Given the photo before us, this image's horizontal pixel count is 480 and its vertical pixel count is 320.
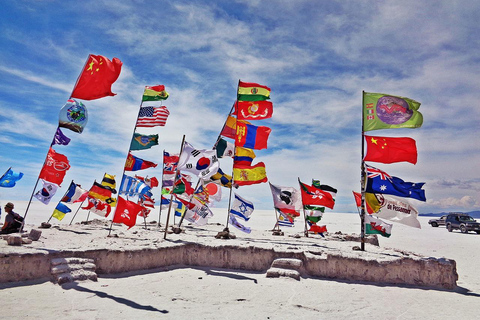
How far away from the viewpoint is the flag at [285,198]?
16906 mm

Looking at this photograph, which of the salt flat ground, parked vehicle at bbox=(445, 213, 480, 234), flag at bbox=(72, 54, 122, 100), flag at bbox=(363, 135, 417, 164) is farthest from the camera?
parked vehicle at bbox=(445, 213, 480, 234)

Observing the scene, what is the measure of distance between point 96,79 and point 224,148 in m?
7.06

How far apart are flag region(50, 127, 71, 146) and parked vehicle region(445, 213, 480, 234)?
33267 millimetres

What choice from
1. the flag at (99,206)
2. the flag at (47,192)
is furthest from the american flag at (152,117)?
the flag at (99,206)

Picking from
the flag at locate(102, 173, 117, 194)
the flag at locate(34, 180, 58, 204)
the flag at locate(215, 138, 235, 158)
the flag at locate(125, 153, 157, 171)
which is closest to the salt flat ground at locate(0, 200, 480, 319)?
the flag at locate(125, 153, 157, 171)

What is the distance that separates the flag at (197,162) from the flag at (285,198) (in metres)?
4.91

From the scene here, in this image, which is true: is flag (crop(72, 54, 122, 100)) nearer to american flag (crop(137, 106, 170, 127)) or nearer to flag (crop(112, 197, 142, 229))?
american flag (crop(137, 106, 170, 127))

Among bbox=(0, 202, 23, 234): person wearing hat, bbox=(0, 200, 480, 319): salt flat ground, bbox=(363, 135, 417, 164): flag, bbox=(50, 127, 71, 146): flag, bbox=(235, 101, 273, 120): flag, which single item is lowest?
bbox=(0, 200, 480, 319): salt flat ground

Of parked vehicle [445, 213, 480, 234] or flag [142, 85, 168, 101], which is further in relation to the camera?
parked vehicle [445, 213, 480, 234]

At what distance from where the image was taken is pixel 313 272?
34.4 feet

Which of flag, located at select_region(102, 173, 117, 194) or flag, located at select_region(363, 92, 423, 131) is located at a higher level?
flag, located at select_region(363, 92, 423, 131)

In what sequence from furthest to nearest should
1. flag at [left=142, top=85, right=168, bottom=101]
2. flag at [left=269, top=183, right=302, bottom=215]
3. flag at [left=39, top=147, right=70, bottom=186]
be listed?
1. flag at [left=269, top=183, right=302, bottom=215]
2. flag at [left=142, top=85, right=168, bottom=101]
3. flag at [left=39, top=147, right=70, bottom=186]

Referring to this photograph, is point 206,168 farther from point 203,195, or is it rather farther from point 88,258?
point 88,258

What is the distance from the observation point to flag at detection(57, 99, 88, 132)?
1131cm
